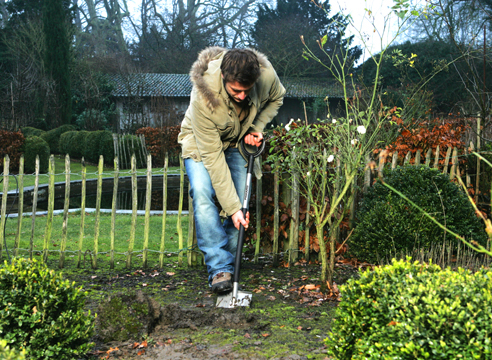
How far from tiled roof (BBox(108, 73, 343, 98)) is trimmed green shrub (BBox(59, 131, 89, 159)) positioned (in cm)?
601

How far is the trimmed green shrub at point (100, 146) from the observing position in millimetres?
16078

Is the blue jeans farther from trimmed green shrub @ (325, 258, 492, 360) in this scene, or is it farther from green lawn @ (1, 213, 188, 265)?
trimmed green shrub @ (325, 258, 492, 360)

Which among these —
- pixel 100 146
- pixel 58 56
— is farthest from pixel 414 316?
pixel 58 56

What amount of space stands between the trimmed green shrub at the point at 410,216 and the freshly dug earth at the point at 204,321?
485mm

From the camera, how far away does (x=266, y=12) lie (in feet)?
107

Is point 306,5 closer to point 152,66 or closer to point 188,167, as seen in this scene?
point 152,66

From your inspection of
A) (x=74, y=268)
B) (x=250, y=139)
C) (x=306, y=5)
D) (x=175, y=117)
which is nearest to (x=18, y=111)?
(x=175, y=117)

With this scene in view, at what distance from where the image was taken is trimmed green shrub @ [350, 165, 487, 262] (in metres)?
3.94

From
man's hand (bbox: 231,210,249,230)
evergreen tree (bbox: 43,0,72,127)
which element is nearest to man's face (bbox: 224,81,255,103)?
man's hand (bbox: 231,210,249,230)

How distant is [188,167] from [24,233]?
384 centimetres

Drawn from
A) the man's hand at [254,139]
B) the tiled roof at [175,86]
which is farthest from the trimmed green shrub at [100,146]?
the man's hand at [254,139]

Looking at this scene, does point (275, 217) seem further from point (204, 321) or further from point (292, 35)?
point (292, 35)

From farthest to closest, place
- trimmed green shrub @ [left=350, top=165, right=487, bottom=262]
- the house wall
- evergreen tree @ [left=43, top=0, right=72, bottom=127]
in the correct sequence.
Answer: evergreen tree @ [left=43, top=0, right=72, bottom=127] < the house wall < trimmed green shrub @ [left=350, top=165, right=487, bottom=262]

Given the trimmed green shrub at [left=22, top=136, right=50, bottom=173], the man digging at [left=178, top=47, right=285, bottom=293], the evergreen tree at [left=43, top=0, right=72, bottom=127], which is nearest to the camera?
the man digging at [left=178, top=47, right=285, bottom=293]
